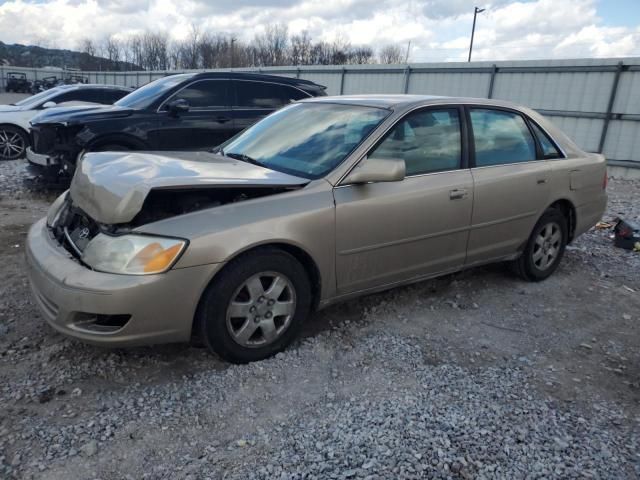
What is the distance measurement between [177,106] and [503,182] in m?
4.62

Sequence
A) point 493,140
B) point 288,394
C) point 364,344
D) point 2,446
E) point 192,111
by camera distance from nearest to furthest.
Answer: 1. point 2,446
2. point 288,394
3. point 364,344
4. point 493,140
5. point 192,111

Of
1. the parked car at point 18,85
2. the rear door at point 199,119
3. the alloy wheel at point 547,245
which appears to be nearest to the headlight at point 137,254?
the alloy wheel at point 547,245

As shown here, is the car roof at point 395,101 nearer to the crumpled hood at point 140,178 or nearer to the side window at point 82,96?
the crumpled hood at point 140,178

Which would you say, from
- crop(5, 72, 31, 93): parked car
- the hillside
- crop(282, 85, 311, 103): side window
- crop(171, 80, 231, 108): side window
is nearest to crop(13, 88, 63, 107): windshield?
crop(171, 80, 231, 108): side window

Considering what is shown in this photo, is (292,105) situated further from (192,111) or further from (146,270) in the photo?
(192,111)

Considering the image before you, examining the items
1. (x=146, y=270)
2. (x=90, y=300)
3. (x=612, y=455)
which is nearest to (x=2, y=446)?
(x=90, y=300)

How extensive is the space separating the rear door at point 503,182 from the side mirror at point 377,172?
0.97m

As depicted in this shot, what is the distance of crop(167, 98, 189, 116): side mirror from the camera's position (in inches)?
270

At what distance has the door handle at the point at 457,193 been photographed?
375 centimetres

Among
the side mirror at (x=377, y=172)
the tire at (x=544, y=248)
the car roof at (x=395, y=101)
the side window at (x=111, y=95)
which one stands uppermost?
the car roof at (x=395, y=101)

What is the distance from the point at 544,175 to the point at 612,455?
261 centimetres

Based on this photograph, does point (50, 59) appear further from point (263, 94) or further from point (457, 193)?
point (457, 193)

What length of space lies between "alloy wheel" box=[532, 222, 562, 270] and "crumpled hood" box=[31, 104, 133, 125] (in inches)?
216

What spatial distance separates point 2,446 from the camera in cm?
232
